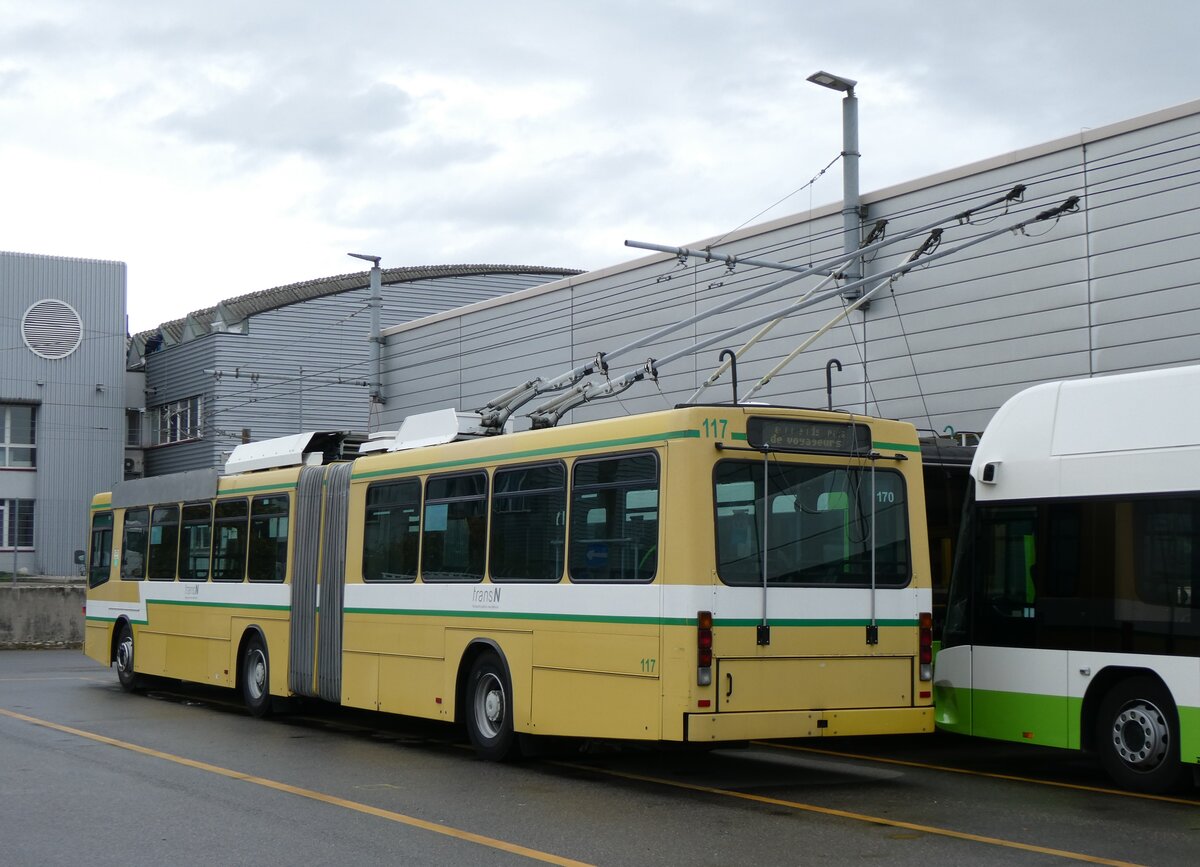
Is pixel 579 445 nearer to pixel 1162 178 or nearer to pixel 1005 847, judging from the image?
pixel 1005 847

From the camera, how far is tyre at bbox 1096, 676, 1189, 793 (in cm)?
1042

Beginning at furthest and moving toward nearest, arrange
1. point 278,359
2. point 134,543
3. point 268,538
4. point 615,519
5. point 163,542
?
point 278,359 → point 134,543 → point 163,542 → point 268,538 → point 615,519

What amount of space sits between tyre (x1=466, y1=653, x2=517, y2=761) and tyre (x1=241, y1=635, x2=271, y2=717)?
4458 millimetres

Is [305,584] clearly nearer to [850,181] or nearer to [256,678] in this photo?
[256,678]

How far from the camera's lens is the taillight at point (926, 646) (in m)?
11.4

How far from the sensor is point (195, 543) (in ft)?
61.5

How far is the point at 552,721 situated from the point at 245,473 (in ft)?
25.6

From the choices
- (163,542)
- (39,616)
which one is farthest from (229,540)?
(39,616)

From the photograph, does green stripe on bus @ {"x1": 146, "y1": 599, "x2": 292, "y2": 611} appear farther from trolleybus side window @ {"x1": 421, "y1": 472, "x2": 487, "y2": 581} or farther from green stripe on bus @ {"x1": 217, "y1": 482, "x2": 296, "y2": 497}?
trolleybus side window @ {"x1": 421, "y1": 472, "x2": 487, "y2": 581}

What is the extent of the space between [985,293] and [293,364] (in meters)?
31.3

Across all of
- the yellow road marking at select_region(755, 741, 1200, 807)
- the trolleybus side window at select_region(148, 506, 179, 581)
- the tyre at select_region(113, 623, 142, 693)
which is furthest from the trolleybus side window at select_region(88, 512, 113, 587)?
the yellow road marking at select_region(755, 741, 1200, 807)

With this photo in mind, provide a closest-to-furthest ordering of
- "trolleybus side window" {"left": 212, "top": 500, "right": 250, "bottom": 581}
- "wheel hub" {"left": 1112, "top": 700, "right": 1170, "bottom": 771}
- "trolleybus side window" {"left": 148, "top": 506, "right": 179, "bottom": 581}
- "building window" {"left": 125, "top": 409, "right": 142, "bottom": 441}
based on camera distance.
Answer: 1. "wheel hub" {"left": 1112, "top": 700, "right": 1170, "bottom": 771}
2. "trolleybus side window" {"left": 212, "top": 500, "right": 250, "bottom": 581}
3. "trolleybus side window" {"left": 148, "top": 506, "right": 179, "bottom": 581}
4. "building window" {"left": 125, "top": 409, "right": 142, "bottom": 441}

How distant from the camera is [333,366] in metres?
47.6

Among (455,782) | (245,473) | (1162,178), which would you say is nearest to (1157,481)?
(455,782)
